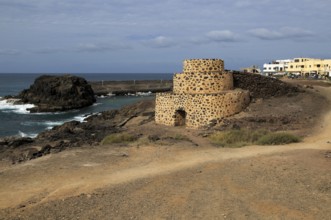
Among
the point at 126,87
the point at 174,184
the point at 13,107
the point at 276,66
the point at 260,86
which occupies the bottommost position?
the point at 13,107

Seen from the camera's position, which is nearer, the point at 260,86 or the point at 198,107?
the point at 198,107

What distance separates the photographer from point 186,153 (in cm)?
1390

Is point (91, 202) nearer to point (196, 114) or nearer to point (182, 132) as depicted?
point (182, 132)

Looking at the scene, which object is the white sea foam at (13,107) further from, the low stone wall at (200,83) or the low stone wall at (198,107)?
the low stone wall at (200,83)

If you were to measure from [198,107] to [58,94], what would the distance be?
3259cm

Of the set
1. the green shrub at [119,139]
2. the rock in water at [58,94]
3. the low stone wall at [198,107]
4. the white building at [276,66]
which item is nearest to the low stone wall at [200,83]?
the low stone wall at [198,107]

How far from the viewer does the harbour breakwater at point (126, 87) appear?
224ft

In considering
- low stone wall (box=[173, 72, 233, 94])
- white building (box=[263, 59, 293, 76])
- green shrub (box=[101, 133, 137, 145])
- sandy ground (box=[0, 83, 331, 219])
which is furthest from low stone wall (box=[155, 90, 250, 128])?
white building (box=[263, 59, 293, 76])

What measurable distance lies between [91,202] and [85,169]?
3161 mm

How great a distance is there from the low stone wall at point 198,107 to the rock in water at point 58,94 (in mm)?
25845

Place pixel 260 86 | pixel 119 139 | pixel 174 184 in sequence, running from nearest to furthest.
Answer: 1. pixel 174 184
2. pixel 119 139
3. pixel 260 86

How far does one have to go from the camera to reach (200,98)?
67.7ft

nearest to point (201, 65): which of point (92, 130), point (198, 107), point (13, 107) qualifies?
point (198, 107)

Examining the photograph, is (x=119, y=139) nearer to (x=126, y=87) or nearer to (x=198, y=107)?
(x=198, y=107)
